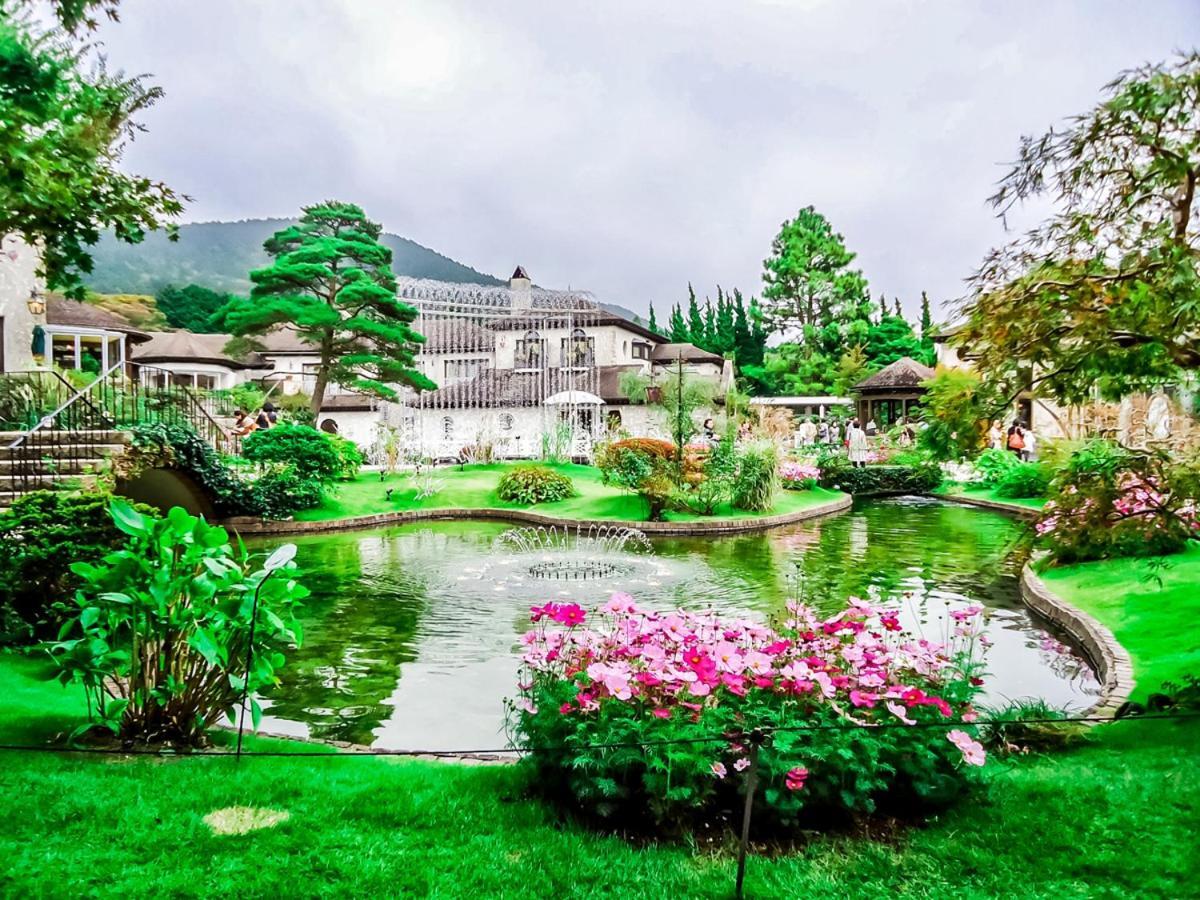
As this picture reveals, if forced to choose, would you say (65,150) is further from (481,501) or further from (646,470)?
(481,501)

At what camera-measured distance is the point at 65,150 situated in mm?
4531

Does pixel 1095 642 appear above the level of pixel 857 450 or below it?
below

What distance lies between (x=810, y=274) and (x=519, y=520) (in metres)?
24.6

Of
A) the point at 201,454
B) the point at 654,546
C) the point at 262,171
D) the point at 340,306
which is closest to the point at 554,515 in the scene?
the point at 654,546

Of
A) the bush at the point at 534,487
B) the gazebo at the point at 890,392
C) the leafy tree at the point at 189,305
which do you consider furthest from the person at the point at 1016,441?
the leafy tree at the point at 189,305

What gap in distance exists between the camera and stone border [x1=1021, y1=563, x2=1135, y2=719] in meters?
4.47

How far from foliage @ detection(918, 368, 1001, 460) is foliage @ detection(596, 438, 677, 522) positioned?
9742mm

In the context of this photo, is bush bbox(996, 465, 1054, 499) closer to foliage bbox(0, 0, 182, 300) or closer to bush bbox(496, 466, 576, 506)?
bush bbox(496, 466, 576, 506)

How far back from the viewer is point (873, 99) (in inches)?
431

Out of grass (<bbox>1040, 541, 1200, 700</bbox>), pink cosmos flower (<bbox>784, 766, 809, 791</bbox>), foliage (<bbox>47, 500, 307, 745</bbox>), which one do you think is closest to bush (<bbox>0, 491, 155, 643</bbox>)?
foliage (<bbox>47, 500, 307, 745</bbox>)

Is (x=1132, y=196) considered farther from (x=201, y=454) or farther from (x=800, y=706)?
(x=201, y=454)

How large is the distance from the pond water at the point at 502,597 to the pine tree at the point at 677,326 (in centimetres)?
2989

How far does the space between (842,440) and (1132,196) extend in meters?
21.4

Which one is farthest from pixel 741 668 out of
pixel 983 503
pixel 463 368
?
pixel 463 368
